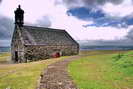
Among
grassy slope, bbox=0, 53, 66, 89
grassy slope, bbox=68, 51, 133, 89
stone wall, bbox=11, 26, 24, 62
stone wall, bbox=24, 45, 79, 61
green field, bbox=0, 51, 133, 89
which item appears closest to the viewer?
grassy slope, bbox=68, 51, 133, 89

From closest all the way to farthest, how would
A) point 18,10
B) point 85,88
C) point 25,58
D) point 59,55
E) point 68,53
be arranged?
point 85,88, point 25,58, point 18,10, point 59,55, point 68,53

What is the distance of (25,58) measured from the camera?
36.5 meters

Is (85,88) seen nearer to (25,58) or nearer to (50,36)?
(25,58)

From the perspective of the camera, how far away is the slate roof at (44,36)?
38.5m

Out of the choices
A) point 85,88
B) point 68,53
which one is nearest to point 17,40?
point 68,53

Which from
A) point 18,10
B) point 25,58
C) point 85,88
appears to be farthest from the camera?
point 18,10

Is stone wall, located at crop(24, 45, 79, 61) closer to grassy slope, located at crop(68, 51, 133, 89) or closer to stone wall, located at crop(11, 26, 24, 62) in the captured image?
stone wall, located at crop(11, 26, 24, 62)

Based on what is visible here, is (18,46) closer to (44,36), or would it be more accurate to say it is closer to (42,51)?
(42,51)

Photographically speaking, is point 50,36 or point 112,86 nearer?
point 112,86

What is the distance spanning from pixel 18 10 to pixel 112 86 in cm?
3428

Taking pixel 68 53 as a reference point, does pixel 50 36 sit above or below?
above

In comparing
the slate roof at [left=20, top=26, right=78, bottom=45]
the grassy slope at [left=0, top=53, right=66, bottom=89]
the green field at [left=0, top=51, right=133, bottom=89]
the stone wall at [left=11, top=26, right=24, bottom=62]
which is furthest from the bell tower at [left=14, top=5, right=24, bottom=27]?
the grassy slope at [left=0, top=53, right=66, bottom=89]

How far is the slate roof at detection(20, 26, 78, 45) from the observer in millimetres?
38531

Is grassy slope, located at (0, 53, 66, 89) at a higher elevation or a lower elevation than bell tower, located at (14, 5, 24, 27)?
lower
